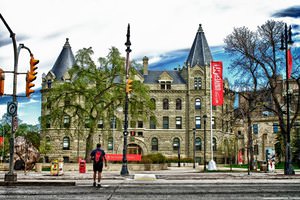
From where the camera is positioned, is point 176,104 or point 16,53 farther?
point 176,104

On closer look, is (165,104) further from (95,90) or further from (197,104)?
(95,90)

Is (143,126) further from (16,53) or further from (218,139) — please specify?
(16,53)

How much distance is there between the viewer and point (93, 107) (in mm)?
44688

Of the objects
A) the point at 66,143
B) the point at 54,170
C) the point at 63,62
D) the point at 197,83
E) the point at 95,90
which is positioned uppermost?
the point at 63,62

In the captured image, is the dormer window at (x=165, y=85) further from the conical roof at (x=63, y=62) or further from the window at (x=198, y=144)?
the conical roof at (x=63, y=62)

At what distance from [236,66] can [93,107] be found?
15.3 metres

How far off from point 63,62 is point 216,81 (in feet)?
131

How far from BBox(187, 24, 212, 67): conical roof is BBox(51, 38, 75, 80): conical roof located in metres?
20.9

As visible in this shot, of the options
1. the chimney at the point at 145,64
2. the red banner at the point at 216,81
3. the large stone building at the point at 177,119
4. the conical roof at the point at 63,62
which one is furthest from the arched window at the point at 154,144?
the red banner at the point at 216,81

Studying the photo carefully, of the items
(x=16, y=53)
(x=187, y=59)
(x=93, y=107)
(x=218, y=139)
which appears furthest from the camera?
(x=187, y=59)

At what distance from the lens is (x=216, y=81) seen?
43719 millimetres

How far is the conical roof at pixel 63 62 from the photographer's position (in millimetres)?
75750

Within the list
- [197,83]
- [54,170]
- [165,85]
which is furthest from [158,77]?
[54,170]

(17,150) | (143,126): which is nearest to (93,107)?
(17,150)
